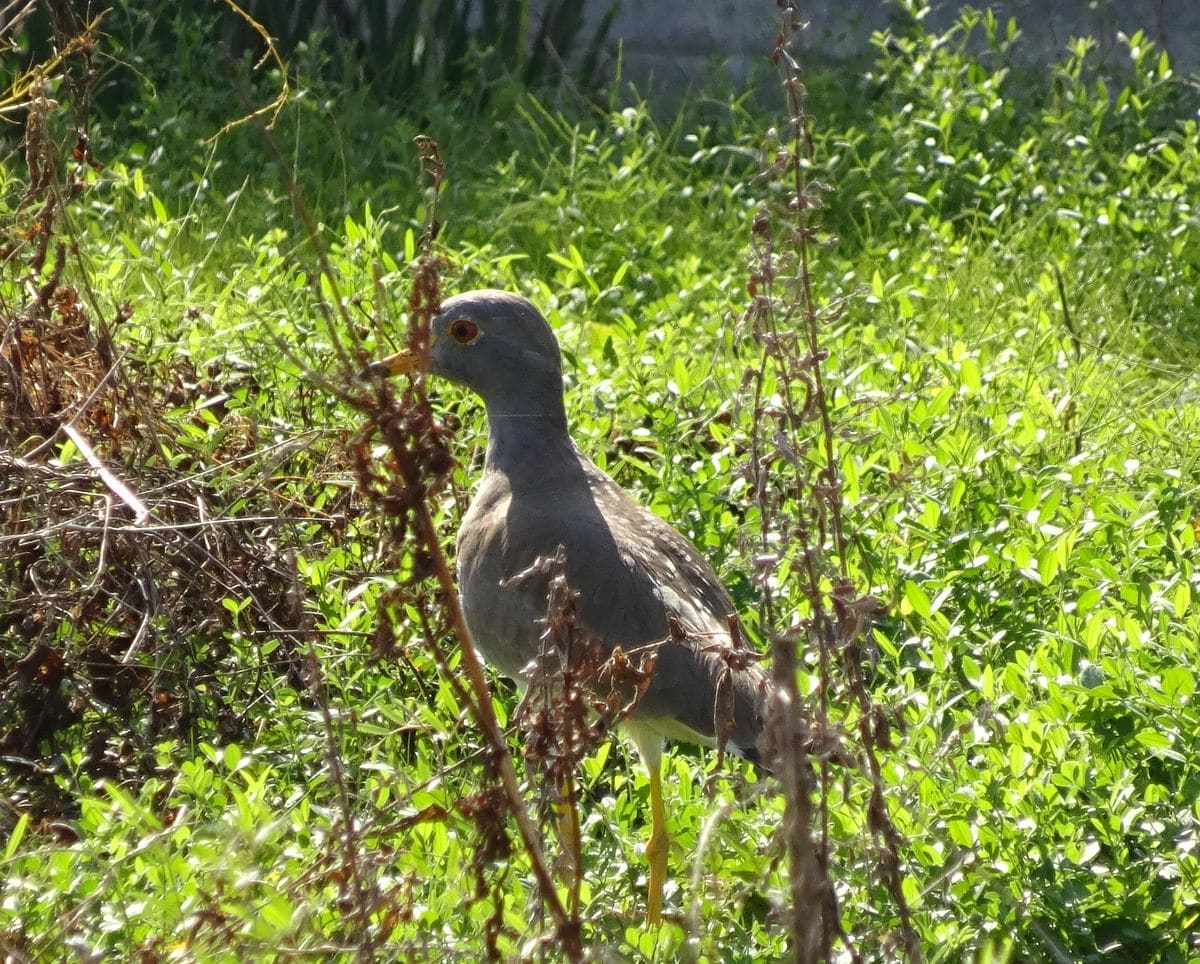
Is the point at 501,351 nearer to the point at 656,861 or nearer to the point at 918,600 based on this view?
the point at 918,600

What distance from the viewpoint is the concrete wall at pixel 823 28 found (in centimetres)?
899

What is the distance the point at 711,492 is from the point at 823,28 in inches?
202

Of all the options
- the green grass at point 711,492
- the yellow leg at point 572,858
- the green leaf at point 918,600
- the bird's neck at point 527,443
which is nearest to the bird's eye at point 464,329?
the bird's neck at point 527,443

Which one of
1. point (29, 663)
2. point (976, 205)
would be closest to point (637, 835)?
point (29, 663)

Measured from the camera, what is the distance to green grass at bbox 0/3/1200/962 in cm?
310

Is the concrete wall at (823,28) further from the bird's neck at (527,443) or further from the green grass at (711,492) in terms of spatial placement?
the bird's neck at (527,443)

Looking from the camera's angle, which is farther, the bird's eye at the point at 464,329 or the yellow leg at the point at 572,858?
the bird's eye at the point at 464,329

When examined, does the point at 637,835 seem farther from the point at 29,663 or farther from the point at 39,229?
the point at 39,229

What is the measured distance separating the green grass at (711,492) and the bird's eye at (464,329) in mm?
340

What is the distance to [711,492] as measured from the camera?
A: 480 centimetres

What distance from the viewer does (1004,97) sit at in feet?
26.7

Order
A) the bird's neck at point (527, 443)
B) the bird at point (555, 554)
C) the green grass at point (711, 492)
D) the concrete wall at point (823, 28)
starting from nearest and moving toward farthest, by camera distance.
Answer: the green grass at point (711, 492) → the bird at point (555, 554) → the bird's neck at point (527, 443) → the concrete wall at point (823, 28)

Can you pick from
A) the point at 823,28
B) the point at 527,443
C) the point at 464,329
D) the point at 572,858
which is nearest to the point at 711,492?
the point at 527,443

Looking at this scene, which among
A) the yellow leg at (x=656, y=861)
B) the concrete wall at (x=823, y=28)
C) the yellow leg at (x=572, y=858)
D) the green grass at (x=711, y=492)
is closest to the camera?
the yellow leg at (x=572, y=858)
